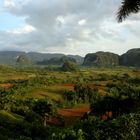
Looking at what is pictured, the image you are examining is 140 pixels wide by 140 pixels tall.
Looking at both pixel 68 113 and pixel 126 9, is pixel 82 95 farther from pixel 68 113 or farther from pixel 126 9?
pixel 126 9

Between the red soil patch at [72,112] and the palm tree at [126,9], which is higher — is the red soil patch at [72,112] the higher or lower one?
the lower one

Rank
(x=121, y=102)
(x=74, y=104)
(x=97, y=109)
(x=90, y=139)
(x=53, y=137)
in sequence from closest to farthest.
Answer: (x=53, y=137), (x=90, y=139), (x=121, y=102), (x=97, y=109), (x=74, y=104)

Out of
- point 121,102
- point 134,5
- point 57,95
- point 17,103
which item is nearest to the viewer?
point 134,5

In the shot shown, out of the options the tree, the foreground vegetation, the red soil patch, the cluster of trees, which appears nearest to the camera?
the foreground vegetation

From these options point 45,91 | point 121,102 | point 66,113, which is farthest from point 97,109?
point 45,91

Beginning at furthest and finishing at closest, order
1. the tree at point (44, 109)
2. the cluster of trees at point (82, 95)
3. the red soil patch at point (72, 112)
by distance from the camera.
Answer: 1. the cluster of trees at point (82, 95)
2. the red soil patch at point (72, 112)
3. the tree at point (44, 109)

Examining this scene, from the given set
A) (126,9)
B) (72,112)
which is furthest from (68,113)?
(126,9)

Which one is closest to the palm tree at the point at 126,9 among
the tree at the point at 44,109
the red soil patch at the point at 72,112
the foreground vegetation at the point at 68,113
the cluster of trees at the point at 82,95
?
the foreground vegetation at the point at 68,113

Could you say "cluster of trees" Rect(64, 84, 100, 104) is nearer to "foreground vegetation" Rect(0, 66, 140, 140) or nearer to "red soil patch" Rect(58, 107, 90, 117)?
"foreground vegetation" Rect(0, 66, 140, 140)

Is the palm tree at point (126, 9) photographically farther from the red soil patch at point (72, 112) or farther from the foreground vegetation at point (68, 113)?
the red soil patch at point (72, 112)

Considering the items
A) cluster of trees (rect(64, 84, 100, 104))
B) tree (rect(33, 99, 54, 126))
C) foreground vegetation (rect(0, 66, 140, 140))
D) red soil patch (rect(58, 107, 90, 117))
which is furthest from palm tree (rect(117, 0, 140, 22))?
cluster of trees (rect(64, 84, 100, 104))

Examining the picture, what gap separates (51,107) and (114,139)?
2225 inches

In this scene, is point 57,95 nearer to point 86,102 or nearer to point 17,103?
point 86,102

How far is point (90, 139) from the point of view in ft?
114
